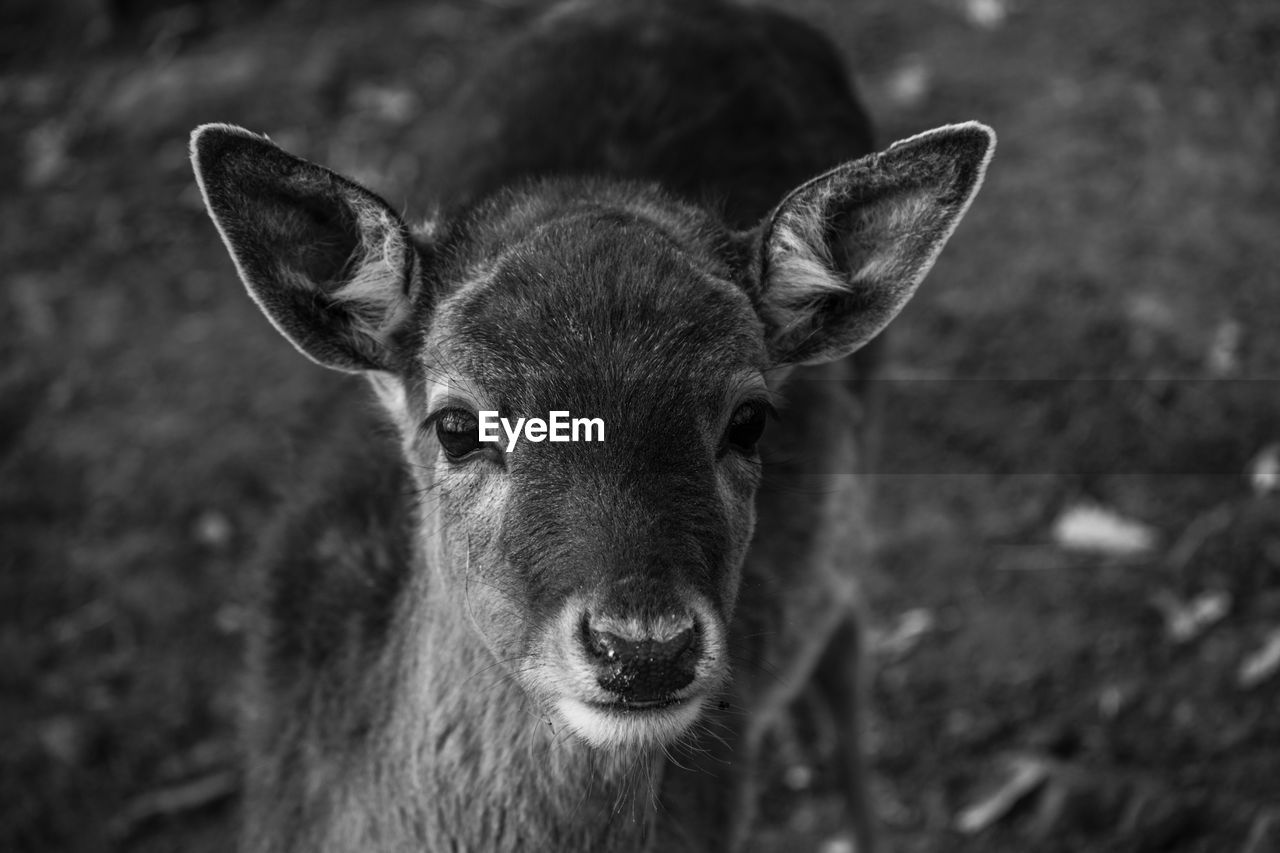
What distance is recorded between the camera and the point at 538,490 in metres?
2.85

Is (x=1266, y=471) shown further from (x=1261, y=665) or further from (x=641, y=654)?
(x=641, y=654)

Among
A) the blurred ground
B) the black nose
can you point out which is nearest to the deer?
the black nose

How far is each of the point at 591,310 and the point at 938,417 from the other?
4.27 meters

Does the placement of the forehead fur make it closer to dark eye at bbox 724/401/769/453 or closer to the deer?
the deer

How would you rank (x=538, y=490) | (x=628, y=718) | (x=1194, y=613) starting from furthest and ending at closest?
(x=1194, y=613) < (x=538, y=490) < (x=628, y=718)

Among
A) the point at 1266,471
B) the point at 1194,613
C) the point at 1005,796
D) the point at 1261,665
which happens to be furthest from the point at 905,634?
the point at 1266,471

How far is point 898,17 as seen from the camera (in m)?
8.98

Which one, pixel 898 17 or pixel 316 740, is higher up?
pixel 898 17

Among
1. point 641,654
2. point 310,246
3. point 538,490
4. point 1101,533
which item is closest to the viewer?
point 641,654

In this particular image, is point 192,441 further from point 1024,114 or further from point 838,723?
point 1024,114

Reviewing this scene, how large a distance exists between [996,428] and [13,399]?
5.59 m

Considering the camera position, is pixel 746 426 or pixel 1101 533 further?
pixel 1101 533

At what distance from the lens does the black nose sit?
256 cm

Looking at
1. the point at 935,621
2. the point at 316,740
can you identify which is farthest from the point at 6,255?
the point at 935,621
